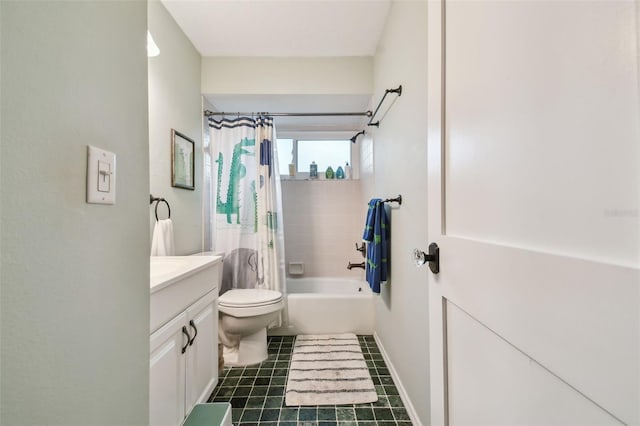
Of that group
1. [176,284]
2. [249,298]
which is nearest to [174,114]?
[176,284]

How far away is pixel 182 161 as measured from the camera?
2.00 metres

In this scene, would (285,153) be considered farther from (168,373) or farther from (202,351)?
(168,373)

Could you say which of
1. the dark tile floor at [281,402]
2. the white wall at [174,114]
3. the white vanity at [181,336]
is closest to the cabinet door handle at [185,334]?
the white vanity at [181,336]

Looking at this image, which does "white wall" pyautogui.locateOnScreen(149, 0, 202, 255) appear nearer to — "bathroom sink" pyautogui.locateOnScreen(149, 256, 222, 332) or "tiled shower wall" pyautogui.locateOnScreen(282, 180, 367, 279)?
"bathroom sink" pyautogui.locateOnScreen(149, 256, 222, 332)

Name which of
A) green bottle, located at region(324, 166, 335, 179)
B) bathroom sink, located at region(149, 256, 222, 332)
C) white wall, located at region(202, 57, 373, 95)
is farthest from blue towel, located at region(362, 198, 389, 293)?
green bottle, located at region(324, 166, 335, 179)

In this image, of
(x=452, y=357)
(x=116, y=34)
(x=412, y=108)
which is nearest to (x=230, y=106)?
(x=412, y=108)

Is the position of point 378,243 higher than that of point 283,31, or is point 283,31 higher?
point 283,31

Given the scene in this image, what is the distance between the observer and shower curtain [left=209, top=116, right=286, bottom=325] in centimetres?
237

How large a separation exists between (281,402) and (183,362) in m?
0.65

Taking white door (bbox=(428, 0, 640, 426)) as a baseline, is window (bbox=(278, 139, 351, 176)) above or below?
above

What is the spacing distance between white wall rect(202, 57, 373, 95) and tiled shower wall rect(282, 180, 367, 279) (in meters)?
1.06

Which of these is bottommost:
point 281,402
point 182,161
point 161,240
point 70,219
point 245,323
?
point 281,402

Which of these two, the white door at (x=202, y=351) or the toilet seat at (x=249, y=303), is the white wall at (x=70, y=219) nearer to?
the white door at (x=202, y=351)

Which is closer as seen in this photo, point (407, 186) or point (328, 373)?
point (407, 186)
